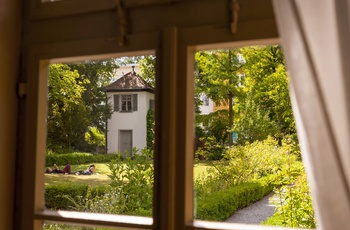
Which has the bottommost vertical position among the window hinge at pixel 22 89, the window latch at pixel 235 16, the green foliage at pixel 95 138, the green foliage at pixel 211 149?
the green foliage at pixel 211 149

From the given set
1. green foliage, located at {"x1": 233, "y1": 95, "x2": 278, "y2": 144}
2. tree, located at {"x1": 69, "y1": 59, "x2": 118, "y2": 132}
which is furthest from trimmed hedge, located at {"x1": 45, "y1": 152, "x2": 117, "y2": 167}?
green foliage, located at {"x1": 233, "y1": 95, "x2": 278, "y2": 144}

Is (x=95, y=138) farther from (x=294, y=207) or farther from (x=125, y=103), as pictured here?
(x=294, y=207)

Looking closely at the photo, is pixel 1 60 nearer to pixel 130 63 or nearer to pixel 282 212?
pixel 130 63

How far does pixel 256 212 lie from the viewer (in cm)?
135

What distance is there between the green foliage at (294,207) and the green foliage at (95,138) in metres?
0.72

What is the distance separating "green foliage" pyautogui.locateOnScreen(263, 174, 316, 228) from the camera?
1.35 metres

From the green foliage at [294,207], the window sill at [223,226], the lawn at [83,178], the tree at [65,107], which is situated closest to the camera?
the window sill at [223,226]

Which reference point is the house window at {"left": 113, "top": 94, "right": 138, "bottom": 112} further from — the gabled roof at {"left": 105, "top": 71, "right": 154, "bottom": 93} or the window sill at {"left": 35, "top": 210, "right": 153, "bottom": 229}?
the window sill at {"left": 35, "top": 210, "right": 153, "bottom": 229}

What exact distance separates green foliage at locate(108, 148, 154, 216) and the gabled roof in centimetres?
24

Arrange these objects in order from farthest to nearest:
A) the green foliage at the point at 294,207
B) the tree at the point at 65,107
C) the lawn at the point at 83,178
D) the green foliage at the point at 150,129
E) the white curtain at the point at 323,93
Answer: the tree at the point at 65,107
the lawn at the point at 83,178
the green foliage at the point at 150,129
the green foliage at the point at 294,207
the white curtain at the point at 323,93

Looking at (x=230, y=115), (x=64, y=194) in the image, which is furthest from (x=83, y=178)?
(x=230, y=115)

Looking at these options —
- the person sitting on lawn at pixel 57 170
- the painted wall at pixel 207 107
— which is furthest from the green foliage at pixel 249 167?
the person sitting on lawn at pixel 57 170

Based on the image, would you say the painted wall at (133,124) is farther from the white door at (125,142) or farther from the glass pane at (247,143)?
the glass pane at (247,143)

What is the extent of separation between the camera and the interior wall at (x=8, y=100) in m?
1.53
